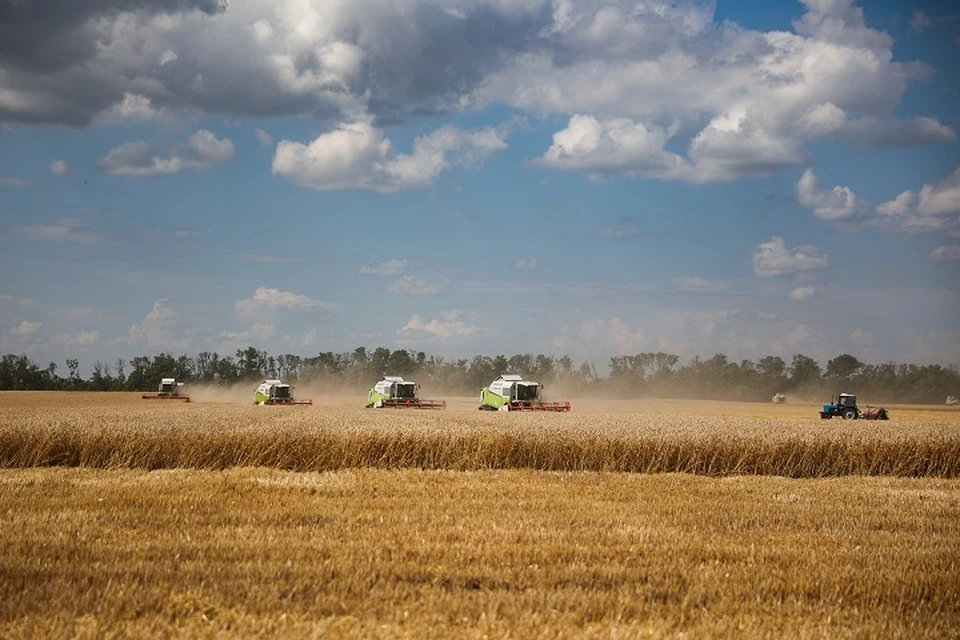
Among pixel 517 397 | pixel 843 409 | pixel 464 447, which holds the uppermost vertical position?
pixel 517 397

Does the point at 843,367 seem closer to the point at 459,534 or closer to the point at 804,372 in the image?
the point at 804,372

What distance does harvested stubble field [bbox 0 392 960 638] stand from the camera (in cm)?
779

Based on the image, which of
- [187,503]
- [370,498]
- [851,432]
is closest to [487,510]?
[370,498]

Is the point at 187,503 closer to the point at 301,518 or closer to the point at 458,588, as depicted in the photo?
the point at 301,518

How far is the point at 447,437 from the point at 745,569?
12.4 metres

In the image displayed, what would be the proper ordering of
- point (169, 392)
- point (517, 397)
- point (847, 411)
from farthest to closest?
point (169, 392) → point (517, 397) → point (847, 411)

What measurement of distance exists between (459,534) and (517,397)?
4808 centimetres

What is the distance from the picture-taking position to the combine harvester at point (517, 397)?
58.0 m

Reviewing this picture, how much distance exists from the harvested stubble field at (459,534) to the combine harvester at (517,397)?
34.7m

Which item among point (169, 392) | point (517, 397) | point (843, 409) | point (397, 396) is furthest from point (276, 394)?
point (843, 409)

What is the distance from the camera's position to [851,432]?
25.3 meters

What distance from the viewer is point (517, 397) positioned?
5947cm

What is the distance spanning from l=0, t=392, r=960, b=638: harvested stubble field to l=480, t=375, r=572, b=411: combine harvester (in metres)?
34.7

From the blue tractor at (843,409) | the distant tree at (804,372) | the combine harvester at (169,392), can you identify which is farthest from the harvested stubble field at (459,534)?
the distant tree at (804,372)
